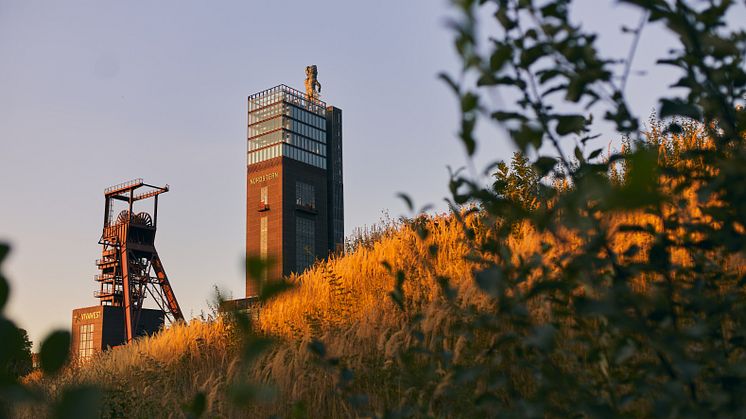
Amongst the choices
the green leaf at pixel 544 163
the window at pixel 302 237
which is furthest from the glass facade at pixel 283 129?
the green leaf at pixel 544 163

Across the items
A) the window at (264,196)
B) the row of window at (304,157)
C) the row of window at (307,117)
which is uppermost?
the row of window at (307,117)

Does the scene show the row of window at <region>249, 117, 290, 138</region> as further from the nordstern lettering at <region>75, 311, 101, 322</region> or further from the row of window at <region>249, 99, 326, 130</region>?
the nordstern lettering at <region>75, 311, 101, 322</region>

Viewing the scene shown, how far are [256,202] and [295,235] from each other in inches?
269

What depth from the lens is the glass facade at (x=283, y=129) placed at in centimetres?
7269

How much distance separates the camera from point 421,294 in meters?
5.25

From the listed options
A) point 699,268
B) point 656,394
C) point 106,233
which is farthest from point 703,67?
point 106,233

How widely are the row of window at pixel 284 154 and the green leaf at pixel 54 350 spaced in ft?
235

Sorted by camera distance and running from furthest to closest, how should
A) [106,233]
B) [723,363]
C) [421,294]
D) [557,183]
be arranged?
[106,233] → [557,183] → [421,294] → [723,363]

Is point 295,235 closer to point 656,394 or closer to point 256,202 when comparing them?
point 256,202

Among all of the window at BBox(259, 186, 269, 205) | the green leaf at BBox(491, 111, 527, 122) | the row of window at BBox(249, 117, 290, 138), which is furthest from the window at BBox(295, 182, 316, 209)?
the green leaf at BBox(491, 111, 527, 122)

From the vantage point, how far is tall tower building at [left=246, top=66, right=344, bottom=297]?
228 ft

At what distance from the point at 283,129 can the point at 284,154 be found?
333 cm

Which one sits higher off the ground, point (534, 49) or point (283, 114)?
point (283, 114)

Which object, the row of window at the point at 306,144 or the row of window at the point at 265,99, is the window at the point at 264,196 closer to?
the row of window at the point at 306,144
